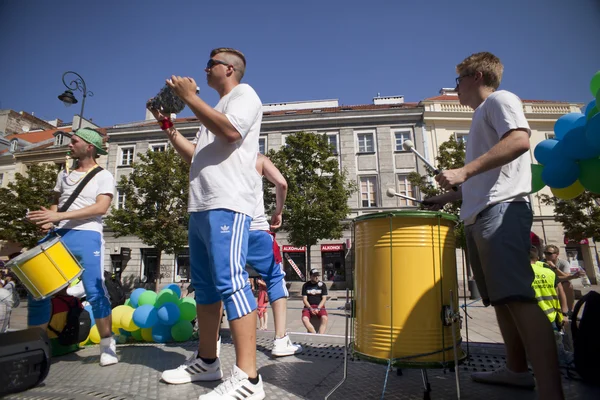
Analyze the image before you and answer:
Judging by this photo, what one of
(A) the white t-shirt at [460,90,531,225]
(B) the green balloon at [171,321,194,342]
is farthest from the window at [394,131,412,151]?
(A) the white t-shirt at [460,90,531,225]

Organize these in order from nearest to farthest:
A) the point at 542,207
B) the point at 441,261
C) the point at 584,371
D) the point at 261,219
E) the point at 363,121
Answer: the point at 441,261 → the point at 584,371 → the point at 261,219 → the point at 542,207 → the point at 363,121

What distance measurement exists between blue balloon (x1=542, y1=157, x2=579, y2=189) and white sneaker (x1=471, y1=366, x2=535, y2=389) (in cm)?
167

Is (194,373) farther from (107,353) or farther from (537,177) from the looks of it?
(537,177)

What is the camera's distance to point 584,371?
2070 millimetres

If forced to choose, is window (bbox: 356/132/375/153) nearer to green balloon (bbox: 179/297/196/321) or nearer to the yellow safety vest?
the yellow safety vest

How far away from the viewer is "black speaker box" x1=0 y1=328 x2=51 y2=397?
177cm

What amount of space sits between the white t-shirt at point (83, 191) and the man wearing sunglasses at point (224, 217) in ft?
4.24

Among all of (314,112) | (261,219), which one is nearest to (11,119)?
(314,112)

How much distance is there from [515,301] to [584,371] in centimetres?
86

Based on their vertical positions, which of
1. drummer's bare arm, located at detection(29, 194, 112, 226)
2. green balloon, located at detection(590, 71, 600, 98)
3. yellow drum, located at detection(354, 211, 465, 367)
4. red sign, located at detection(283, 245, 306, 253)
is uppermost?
green balloon, located at detection(590, 71, 600, 98)

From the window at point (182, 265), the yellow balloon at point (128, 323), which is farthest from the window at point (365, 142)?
the yellow balloon at point (128, 323)

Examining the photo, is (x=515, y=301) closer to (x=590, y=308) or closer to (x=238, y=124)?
(x=590, y=308)

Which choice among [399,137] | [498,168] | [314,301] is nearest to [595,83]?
[498,168]

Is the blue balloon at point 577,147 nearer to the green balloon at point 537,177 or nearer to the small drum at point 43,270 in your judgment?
the green balloon at point 537,177
